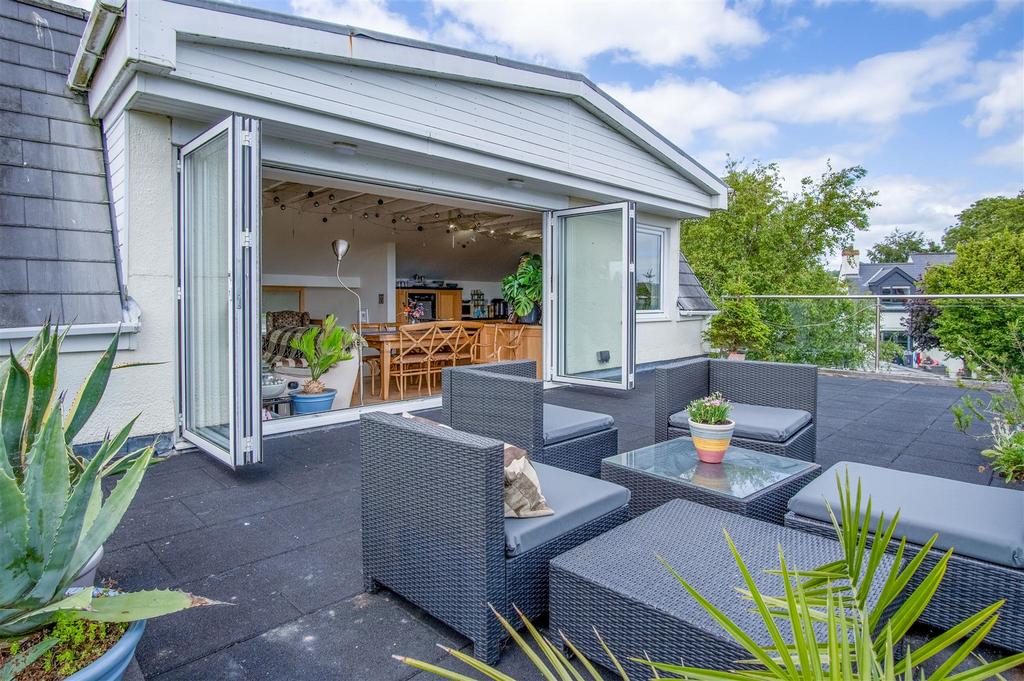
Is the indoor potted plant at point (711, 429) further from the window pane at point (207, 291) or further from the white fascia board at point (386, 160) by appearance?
the white fascia board at point (386, 160)

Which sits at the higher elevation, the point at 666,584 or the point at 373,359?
the point at 373,359

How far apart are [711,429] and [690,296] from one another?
5888mm

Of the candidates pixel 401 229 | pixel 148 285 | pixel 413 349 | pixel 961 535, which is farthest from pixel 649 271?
pixel 961 535

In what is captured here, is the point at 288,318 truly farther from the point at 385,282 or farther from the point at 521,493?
the point at 521,493

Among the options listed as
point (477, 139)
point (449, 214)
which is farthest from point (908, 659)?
point (449, 214)

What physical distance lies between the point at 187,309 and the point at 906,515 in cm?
393

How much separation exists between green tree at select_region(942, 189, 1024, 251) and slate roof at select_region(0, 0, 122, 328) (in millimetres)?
28842

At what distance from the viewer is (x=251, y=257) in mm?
3184

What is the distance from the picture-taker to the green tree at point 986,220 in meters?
25.7

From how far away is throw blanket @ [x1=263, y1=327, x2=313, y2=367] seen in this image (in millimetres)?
5637

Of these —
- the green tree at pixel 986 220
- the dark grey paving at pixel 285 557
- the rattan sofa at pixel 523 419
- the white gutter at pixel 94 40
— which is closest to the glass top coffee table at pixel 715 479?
the rattan sofa at pixel 523 419

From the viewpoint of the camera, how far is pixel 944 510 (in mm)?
1933

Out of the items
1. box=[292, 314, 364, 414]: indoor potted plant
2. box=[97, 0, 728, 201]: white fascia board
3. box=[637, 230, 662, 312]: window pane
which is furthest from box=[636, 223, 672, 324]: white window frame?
box=[292, 314, 364, 414]: indoor potted plant

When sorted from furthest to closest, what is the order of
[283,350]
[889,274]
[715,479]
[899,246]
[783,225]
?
[899,246]
[889,274]
[783,225]
[283,350]
[715,479]
